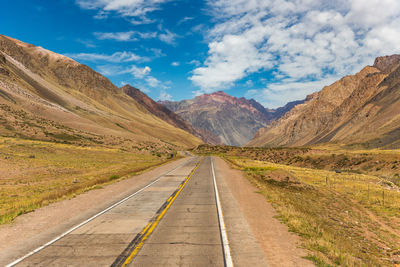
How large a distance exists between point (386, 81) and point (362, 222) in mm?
176819

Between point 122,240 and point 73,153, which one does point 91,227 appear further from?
point 73,153

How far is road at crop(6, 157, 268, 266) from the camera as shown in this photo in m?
6.93

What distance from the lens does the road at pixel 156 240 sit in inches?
273

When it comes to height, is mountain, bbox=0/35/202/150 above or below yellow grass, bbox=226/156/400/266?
above

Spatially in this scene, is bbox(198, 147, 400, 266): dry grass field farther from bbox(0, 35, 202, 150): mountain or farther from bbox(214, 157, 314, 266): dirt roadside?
bbox(0, 35, 202, 150): mountain

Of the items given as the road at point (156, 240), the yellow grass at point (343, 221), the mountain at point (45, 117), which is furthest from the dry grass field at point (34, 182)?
the mountain at point (45, 117)

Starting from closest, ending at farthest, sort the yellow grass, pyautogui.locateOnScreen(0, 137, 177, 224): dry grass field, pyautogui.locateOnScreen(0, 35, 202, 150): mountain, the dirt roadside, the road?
the road
the dirt roadside
the yellow grass
pyautogui.locateOnScreen(0, 137, 177, 224): dry grass field
pyautogui.locateOnScreen(0, 35, 202, 150): mountain

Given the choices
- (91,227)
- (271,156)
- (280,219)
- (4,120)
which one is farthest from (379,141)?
(4,120)

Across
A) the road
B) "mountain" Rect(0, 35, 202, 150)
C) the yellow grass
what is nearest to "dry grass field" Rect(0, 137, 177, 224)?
the road

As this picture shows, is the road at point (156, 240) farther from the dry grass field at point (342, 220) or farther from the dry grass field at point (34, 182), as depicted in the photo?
the dry grass field at point (34, 182)

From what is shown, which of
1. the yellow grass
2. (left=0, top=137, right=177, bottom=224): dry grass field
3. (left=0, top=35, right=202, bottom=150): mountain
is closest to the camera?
the yellow grass

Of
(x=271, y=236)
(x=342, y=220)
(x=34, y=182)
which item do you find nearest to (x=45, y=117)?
(x=34, y=182)

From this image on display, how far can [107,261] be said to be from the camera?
6.85m

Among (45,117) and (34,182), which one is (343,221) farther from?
(45,117)
